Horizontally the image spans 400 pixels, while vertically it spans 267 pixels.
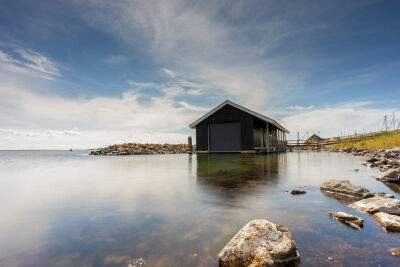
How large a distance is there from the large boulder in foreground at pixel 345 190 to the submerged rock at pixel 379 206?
1.93ft

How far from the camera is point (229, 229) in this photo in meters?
2.38

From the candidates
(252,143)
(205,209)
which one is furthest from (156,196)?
(252,143)

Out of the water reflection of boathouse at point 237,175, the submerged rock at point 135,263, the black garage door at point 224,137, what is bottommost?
the submerged rock at point 135,263

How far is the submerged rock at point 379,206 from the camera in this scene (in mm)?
2775

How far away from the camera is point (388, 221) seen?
8.00 ft

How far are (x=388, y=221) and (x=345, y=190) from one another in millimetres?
1661

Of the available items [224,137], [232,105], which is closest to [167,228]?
[232,105]

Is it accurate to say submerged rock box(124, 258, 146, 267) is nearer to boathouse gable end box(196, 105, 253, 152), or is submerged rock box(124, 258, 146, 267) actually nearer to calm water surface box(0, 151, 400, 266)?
calm water surface box(0, 151, 400, 266)

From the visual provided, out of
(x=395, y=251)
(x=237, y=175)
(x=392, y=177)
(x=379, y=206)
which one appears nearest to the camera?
(x=395, y=251)

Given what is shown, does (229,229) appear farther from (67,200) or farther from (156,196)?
(67,200)

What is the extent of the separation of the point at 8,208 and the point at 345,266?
491 cm

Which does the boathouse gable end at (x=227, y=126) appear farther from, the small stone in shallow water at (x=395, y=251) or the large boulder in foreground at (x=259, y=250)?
the large boulder in foreground at (x=259, y=250)

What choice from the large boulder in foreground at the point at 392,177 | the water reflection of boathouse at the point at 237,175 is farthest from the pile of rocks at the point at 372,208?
the large boulder in foreground at the point at 392,177

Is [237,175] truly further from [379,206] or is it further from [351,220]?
[351,220]
